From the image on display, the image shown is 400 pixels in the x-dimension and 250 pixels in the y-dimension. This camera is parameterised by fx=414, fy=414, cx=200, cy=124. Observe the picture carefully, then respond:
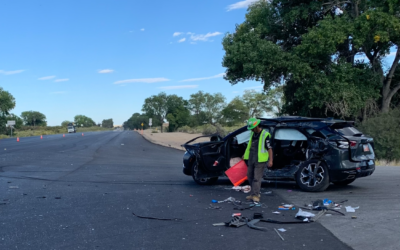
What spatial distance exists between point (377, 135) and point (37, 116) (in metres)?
179

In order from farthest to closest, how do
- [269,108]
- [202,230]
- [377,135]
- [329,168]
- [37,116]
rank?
[37,116], [269,108], [377,135], [329,168], [202,230]

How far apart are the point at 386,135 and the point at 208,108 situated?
8766 centimetres

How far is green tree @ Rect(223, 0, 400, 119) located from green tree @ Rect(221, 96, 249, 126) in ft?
174

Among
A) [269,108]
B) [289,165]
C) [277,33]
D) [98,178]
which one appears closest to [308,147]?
[289,165]

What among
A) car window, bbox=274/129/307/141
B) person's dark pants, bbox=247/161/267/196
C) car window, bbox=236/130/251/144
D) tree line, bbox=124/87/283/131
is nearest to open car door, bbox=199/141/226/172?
car window, bbox=236/130/251/144

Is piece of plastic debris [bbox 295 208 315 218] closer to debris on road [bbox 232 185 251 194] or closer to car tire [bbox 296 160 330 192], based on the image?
car tire [bbox 296 160 330 192]

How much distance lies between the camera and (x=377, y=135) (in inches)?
762

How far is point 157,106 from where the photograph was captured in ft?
430

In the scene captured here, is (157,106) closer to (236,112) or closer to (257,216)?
(236,112)

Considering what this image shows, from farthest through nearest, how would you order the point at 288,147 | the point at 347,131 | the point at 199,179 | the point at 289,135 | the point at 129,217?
the point at 199,179, the point at 288,147, the point at 289,135, the point at 347,131, the point at 129,217

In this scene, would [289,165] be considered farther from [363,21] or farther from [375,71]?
[375,71]

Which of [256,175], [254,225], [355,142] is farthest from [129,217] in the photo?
[355,142]

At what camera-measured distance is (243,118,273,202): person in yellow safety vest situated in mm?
8336

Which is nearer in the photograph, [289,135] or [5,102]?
[289,135]
